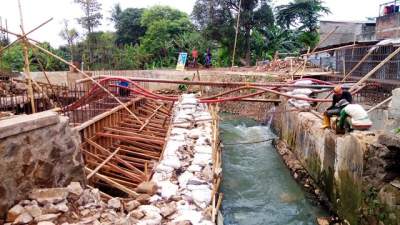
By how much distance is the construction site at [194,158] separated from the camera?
434 cm

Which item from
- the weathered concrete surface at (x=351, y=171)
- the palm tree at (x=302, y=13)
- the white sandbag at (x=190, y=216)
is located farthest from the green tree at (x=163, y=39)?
the white sandbag at (x=190, y=216)

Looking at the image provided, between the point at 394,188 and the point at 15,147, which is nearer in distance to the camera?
the point at 15,147

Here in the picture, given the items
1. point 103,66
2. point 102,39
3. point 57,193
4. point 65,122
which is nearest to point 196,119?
point 65,122

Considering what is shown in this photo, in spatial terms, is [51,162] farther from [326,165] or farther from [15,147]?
[326,165]

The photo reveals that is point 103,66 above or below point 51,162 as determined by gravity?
above

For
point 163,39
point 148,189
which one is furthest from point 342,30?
point 148,189

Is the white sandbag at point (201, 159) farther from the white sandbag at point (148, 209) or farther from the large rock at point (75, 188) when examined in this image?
the large rock at point (75, 188)

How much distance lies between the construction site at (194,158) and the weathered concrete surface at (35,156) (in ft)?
0.04

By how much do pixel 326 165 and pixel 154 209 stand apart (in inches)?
186

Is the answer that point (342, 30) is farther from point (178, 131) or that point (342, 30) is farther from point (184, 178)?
point (184, 178)

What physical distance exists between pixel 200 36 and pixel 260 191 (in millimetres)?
19954

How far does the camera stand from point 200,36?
27391 millimetres

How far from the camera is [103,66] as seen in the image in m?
23.6

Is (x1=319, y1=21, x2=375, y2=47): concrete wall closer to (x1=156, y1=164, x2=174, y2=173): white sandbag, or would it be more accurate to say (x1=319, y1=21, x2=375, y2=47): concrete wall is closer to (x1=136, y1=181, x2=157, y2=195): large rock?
(x1=156, y1=164, x2=174, y2=173): white sandbag
